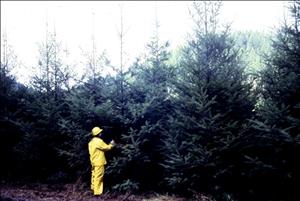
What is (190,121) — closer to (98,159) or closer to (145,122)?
(145,122)

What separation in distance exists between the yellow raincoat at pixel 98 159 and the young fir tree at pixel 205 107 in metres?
2.30

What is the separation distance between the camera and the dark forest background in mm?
10438

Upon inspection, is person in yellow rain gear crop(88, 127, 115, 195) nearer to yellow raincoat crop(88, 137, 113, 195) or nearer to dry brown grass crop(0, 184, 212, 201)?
yellow raincoat crop(88, 137, 113, 195)

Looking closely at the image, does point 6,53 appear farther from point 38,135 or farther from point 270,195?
point 270,195

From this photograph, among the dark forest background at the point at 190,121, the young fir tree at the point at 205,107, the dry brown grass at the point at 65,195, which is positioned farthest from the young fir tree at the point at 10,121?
the young fir tree at the point at 205,107

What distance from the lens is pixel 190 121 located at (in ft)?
36.2

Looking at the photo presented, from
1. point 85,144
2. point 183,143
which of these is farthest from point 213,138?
point 85,144

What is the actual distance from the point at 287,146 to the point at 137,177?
550 cm

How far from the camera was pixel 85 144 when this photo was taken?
13.4m

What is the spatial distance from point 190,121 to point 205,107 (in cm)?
73

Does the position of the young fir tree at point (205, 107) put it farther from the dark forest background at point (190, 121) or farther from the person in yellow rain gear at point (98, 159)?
the person in yellow rain gear at point (98, 159)

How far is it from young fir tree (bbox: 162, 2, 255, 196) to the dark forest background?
0.03 meters

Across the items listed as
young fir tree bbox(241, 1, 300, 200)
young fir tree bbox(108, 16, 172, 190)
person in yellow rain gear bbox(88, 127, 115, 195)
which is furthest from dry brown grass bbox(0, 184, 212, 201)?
young fir tree bbox(241, 1, 300, 200)

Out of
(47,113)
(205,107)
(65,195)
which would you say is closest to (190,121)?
(205,107)
